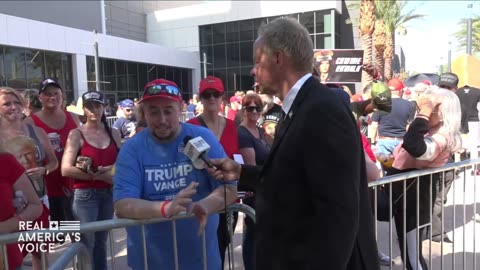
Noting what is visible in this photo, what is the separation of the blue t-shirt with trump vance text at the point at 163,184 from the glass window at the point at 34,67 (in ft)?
73.0

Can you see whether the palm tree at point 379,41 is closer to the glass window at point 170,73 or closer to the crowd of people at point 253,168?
the glass window at point 170,73

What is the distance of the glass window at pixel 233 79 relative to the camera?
109 feet

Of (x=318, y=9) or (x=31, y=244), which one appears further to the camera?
(x=318, y=9)

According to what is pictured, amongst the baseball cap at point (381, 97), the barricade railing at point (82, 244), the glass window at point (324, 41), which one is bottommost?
the barricade railing at point (82, 244)

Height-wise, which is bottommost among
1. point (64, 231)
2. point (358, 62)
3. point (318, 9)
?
point (64, 231)

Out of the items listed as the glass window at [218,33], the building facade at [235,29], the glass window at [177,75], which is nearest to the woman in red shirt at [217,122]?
the building facade at [235,29]

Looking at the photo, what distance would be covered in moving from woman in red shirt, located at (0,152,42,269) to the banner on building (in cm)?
779

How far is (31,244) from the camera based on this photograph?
2.36 metres

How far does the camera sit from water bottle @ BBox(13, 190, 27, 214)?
8.33 ft

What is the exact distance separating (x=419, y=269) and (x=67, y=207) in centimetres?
344

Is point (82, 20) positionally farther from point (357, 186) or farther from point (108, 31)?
point (357, 186)

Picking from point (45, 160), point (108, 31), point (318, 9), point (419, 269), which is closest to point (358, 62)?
point (419, 269)

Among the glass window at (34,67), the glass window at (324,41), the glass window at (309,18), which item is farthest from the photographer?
the glass window at (309,18)

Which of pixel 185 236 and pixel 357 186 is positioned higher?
pixel 357 186
